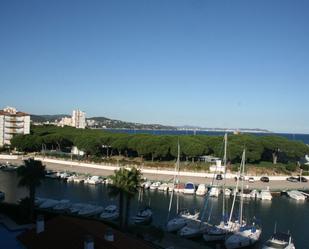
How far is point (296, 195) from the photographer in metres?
71.6

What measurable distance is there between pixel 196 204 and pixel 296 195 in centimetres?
2028

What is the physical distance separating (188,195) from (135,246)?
4725 centimetres

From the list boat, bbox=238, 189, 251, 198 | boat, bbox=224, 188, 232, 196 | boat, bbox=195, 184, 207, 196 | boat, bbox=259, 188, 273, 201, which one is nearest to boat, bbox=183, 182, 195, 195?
boat, bbox=195, 184, 207, 196

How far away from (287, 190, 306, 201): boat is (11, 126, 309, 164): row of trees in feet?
62.0

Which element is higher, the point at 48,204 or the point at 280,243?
the point at 280,243

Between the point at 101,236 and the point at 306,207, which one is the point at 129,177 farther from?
the point at 306,207

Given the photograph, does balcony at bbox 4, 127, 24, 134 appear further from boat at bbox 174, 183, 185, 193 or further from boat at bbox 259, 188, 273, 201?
boat at bbox 259, 188, 273, 201

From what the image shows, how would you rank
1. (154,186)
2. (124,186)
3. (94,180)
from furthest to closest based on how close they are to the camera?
1. (94,180)
2. (154,186)
3. (124,186)

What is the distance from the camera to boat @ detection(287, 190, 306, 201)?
7088 cm

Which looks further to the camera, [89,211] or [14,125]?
[14,125]

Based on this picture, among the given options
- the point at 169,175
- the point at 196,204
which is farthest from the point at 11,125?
the point at 196,204

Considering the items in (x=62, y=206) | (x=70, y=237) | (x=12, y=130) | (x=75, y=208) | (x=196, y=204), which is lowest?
(x=196, y=204)

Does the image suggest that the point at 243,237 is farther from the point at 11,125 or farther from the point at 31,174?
the point at 11,125

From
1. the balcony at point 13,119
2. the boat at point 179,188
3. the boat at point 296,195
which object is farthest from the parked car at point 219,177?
the balcony at point 13,119
